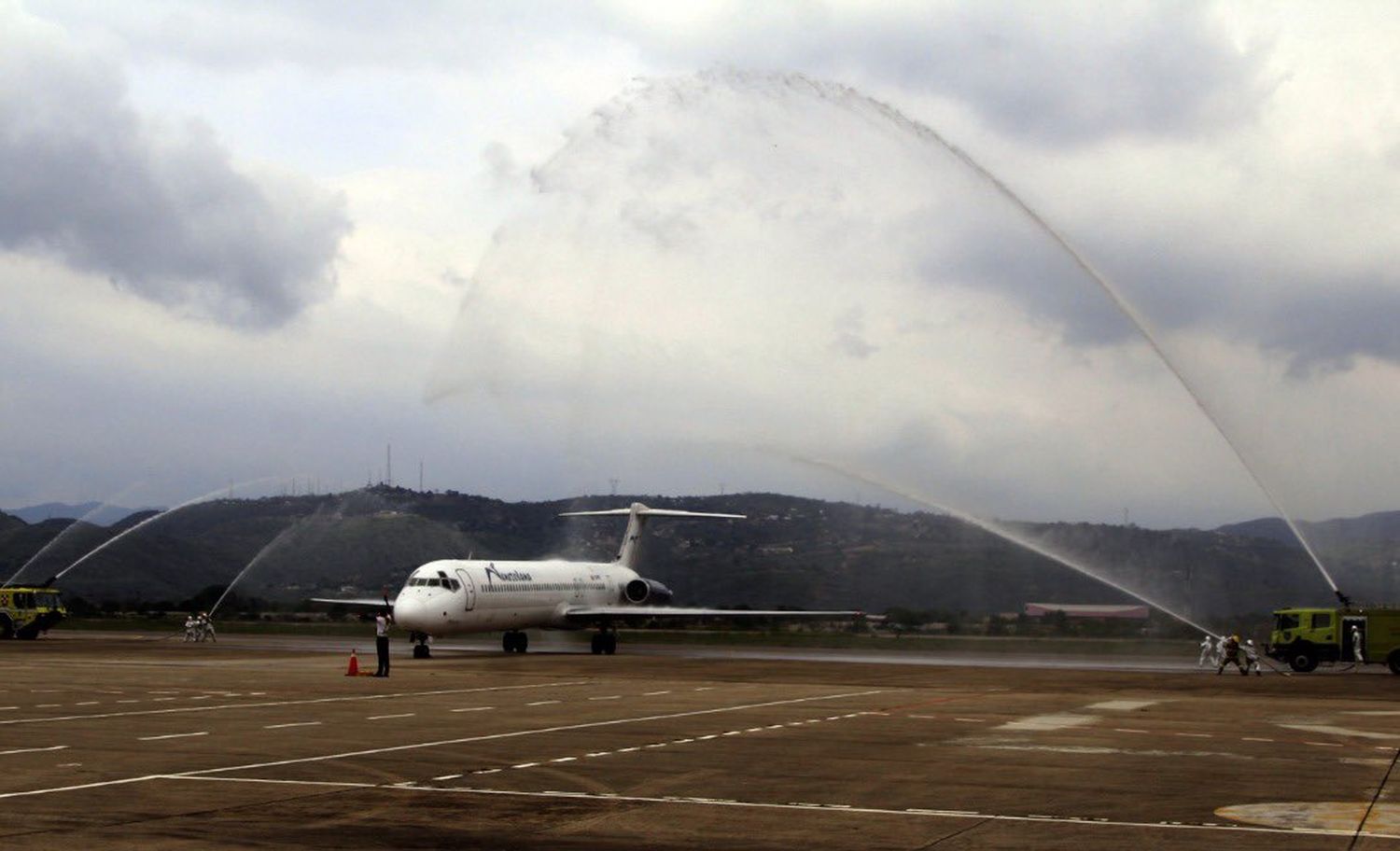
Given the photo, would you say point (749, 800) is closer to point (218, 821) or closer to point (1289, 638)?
point (218, 821)

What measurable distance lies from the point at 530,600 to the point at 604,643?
13.5ft

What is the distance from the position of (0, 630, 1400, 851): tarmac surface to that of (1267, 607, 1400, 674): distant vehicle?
11.0 m

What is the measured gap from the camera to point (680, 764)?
2177 centimetres

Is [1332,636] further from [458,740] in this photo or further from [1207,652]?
[458,740]

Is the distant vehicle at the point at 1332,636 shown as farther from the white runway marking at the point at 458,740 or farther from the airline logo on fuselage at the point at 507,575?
the airline logo on fuselage at the point at 507,575

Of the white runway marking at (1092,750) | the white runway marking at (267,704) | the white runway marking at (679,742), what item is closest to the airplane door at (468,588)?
the white runway marking at (267,704)

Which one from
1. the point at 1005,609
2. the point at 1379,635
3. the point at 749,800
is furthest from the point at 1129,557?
the point at 749,800

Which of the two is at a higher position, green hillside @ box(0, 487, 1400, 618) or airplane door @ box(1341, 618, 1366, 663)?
green hillside @ box(0, 487, 1400, 618)

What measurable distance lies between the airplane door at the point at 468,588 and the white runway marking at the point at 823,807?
38384mm

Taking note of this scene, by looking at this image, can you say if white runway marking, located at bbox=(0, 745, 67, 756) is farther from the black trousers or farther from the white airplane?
the white airplane

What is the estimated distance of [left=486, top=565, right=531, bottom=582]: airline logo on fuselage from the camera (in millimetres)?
60375

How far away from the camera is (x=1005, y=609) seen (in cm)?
11206

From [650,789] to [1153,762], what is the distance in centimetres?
828

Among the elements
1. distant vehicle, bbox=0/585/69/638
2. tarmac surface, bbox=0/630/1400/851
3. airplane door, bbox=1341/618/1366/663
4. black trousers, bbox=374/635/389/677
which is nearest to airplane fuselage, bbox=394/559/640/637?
black trousers, bbox=374/635/389/677
